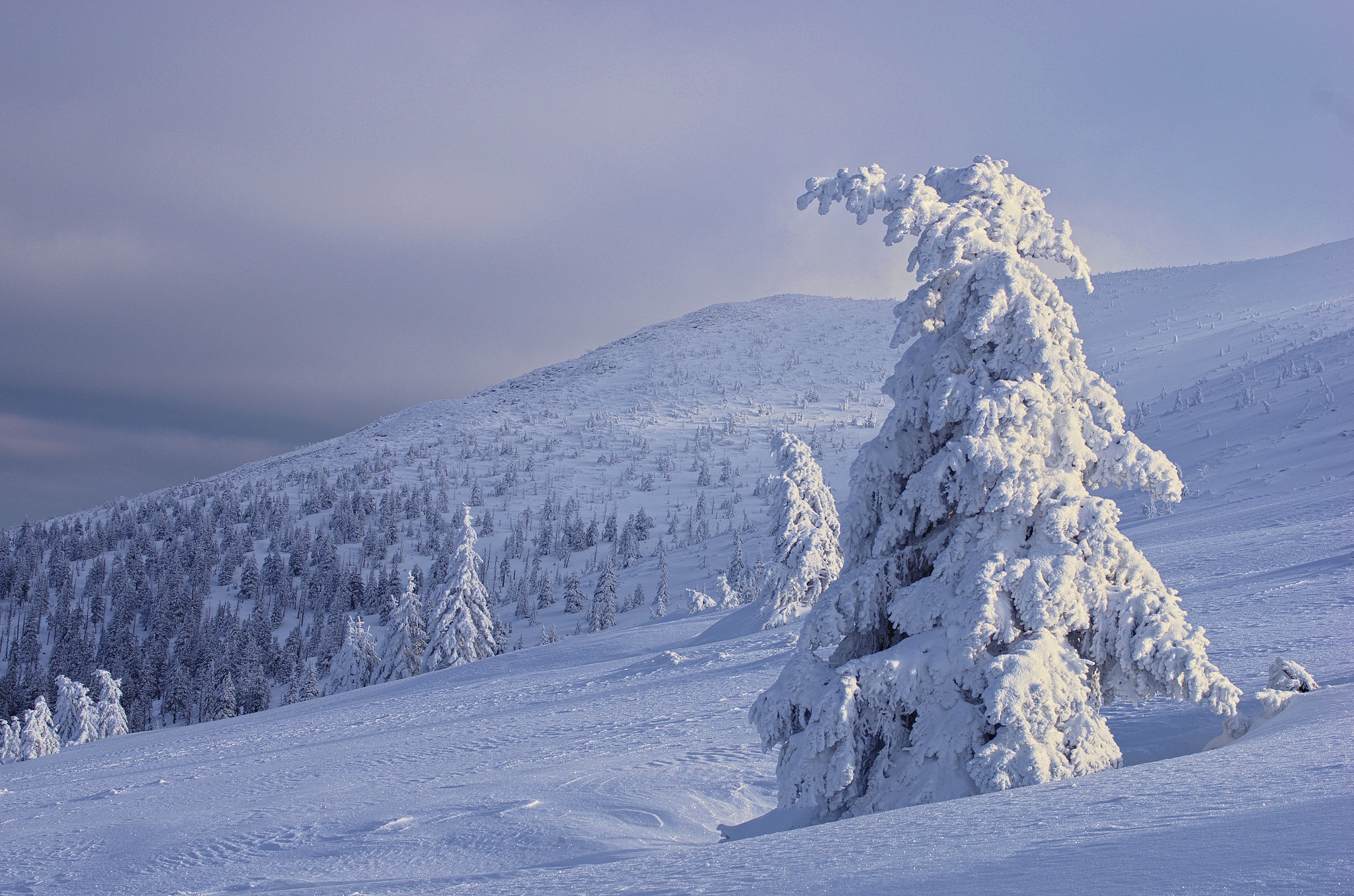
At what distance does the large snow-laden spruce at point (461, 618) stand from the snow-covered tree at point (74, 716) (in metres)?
22.5

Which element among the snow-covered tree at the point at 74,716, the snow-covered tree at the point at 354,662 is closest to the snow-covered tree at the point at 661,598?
the snow-covered tree at the point at 354,662

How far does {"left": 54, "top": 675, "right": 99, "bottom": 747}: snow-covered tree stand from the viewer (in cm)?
4666

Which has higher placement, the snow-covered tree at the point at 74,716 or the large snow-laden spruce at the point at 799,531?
the large snow-laden spruce at the point at 799,531

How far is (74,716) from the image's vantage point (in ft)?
156

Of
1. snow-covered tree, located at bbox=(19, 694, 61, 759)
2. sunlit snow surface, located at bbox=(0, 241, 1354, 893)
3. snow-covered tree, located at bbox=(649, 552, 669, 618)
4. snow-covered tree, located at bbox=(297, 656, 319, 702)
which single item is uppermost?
sunlit snow surface, located at bbox=(0, 241, 1354, 893)

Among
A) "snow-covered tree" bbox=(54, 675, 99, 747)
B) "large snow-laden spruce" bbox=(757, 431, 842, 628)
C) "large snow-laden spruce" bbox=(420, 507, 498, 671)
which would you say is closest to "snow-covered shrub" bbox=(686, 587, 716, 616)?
"large snow-laden spruce" bbox=(420, 507, 498, 671)

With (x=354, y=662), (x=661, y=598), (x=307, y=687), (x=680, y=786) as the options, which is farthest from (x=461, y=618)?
(x=661, y=598)

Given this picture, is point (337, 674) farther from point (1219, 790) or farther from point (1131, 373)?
point (1131, 373)

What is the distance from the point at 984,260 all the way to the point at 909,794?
224 inches

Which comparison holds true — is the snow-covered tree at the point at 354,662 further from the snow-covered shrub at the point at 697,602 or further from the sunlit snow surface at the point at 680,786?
the sunlit snow surface at the point at 680,786

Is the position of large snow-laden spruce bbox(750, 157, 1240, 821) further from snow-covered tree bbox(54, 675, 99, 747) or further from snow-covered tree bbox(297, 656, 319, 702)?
snow-covered tree bbox(297, 656, 319, 702)

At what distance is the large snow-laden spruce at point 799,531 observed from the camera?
95.2 ft

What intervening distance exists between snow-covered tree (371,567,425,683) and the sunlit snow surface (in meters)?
18.6

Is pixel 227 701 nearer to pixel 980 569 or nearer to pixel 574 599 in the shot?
pixel 574 599
